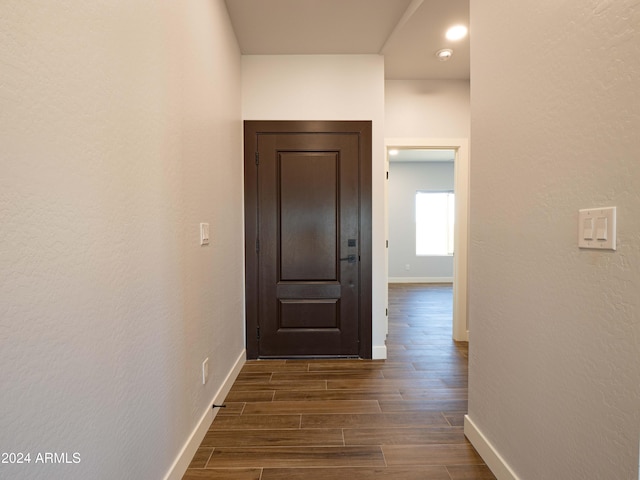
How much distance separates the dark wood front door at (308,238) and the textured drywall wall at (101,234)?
43.1 inches

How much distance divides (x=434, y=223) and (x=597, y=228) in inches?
281

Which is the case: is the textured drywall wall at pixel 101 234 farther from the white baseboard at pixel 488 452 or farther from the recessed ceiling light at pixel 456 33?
the recessed ceiling light at pixel 456 33

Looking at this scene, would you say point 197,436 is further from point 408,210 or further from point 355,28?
point 408,210

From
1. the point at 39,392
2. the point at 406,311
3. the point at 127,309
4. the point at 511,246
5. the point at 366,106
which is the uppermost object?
the point at 366,106

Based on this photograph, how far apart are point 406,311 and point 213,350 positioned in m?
3.46

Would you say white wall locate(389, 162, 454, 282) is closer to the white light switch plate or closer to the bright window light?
the bright window light

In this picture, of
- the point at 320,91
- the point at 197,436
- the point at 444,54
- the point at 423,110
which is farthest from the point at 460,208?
the point at 197,436

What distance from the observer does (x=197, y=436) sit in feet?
5.75

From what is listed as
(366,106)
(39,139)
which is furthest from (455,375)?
(39,139)

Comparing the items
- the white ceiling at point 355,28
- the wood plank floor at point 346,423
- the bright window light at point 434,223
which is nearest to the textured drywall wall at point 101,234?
the wood plank floor at point 346,423

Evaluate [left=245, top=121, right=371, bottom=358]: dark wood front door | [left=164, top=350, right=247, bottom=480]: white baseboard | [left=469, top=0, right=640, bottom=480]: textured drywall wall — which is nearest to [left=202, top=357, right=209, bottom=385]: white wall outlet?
[left=164, top=350, right=247, bottom=480]: white baseboard

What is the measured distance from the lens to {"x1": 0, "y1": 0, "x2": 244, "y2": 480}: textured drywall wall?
0.74 metres

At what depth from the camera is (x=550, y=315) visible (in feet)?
3.89

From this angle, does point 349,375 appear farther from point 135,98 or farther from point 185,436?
point 135,98
